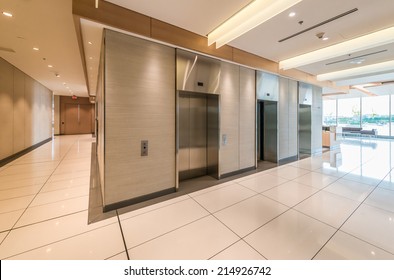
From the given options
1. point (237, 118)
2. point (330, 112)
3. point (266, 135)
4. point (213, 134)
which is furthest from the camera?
point (330, 112)

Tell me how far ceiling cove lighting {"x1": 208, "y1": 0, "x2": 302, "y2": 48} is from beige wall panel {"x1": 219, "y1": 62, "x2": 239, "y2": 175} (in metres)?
0.87

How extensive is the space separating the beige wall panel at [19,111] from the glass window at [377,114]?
23.5 meters

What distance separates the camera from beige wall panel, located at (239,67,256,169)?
4.98 m

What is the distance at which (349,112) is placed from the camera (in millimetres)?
15930

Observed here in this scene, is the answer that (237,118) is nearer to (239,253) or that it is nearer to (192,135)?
(192,135)

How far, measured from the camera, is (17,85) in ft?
22.8

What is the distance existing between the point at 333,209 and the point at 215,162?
2583mm

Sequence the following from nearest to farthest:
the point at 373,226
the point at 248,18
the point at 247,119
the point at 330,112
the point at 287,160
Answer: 1. the point at 373,226
2. the point at 248,18
3. the point at 247,119
4. the point at 287,160
5. the point at 330,112

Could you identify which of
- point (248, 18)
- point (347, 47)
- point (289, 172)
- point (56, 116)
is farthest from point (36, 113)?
point (347, 47)

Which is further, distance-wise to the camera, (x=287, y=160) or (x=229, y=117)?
(x=287, y=160)

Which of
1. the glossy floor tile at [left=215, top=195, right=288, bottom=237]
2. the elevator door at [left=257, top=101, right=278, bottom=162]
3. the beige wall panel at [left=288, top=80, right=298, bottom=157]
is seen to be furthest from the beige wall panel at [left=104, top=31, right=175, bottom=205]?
A: the beige wall panel at [left=288, top=80, right=298, bottom=157]

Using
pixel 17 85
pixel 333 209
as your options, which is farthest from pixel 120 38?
pixel 17 85

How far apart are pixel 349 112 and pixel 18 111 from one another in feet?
77.4
